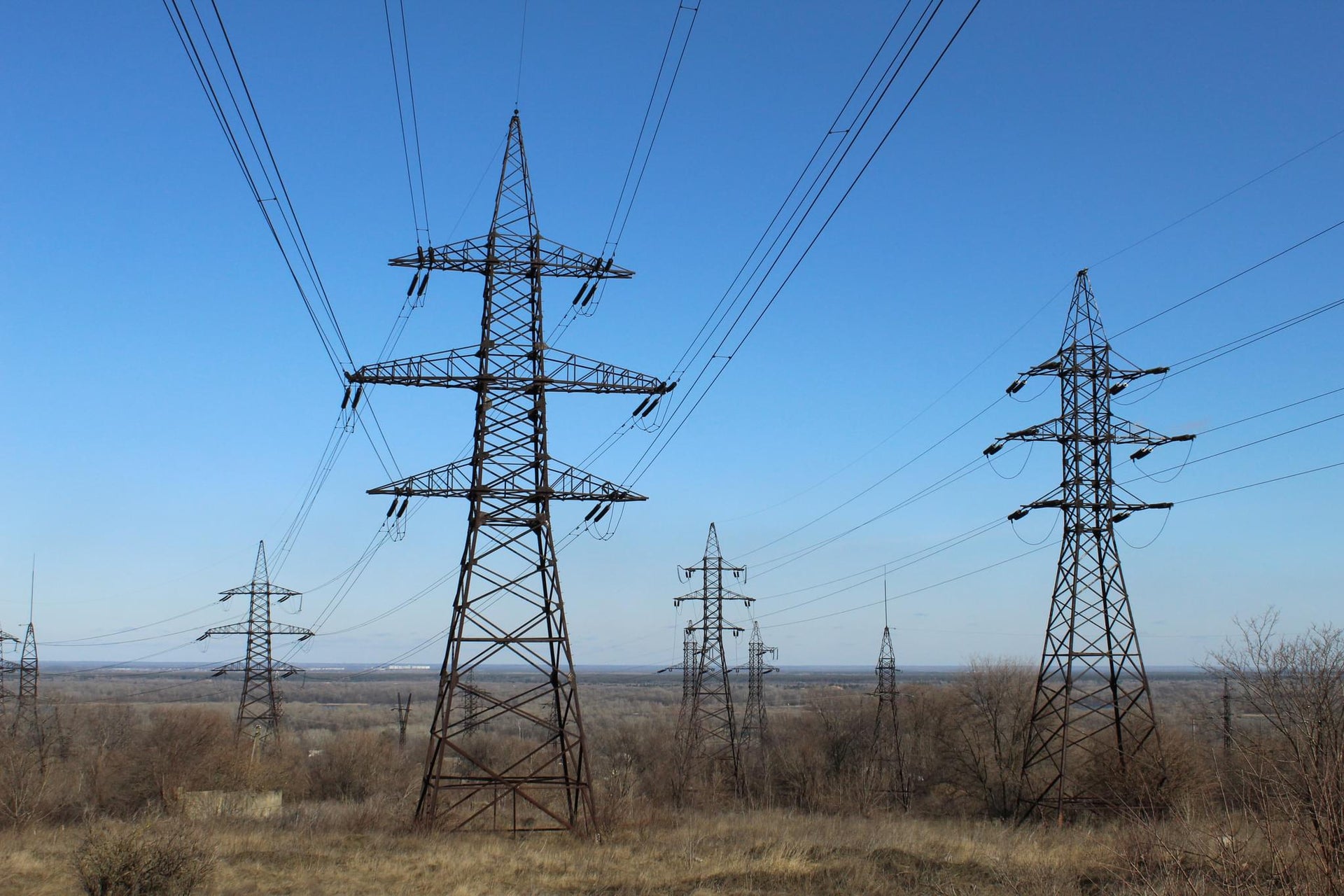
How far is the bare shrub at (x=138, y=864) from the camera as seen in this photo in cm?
1625

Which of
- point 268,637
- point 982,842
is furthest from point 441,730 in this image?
point 268,637

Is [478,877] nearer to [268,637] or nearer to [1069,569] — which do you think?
[1069,569]

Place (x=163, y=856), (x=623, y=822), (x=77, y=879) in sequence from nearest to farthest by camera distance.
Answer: (x=163, y=856)
(x=77, y=879)
(x=623, y=822)

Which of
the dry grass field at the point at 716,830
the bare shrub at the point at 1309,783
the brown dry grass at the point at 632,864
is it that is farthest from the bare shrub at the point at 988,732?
the bare shrub at the point at 1309,783

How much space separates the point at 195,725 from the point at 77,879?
104ft

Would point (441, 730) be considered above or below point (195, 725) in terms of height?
above

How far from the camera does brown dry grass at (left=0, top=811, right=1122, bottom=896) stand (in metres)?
17.7

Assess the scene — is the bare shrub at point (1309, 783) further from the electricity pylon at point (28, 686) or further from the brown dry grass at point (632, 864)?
the electricity pylon at point (28, 686)

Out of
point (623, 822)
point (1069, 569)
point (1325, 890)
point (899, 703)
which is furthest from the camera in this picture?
point (899, 703)

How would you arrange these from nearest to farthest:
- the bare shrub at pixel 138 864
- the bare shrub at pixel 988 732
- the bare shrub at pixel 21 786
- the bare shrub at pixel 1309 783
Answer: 1. the bare shrub at pixel 1309 783
2. the bare shrub at pixel 138 864
3. the bare shrub at pixel 21 786
4. the bare shrub at pixel 988 732

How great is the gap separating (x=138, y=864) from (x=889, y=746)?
172 feet

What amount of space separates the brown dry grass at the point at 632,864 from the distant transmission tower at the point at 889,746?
26.0 metres

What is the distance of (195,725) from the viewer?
4731 centimetres

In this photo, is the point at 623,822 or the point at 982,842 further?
the point at 623,822
